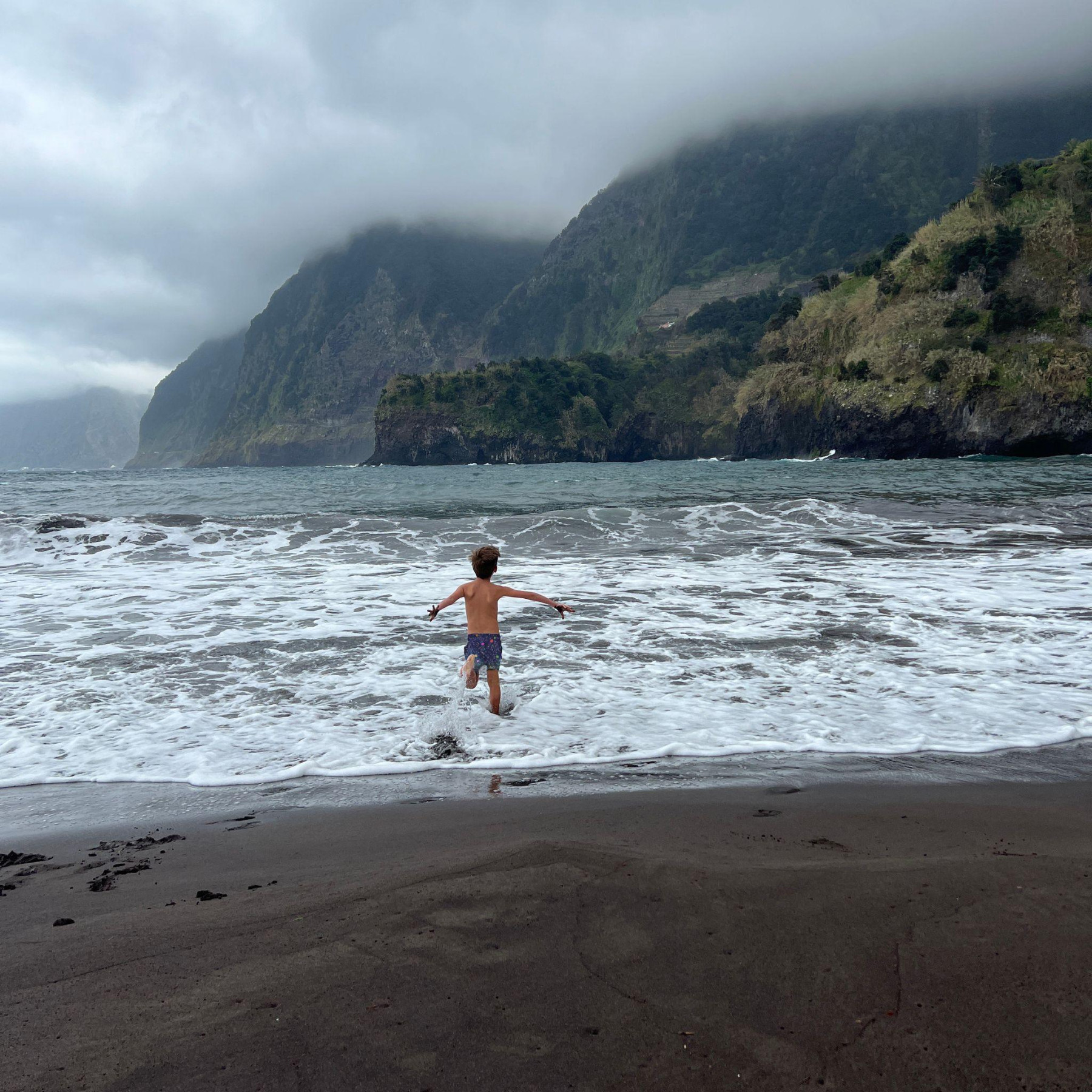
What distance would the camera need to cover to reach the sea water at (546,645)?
546 centimetres

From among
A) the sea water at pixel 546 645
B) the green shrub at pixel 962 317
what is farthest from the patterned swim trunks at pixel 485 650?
the green shrub at pixel 962 317

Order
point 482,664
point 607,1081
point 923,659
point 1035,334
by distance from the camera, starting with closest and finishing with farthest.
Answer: point 607,1081
point 482,664
point 923,659
point 1035,334

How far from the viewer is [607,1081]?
2.02 meters

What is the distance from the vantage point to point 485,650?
21.5 ft

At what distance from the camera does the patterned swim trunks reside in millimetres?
6539

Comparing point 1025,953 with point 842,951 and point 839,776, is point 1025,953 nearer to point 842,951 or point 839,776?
point 842,951

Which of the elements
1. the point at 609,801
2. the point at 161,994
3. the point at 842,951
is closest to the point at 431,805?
the point at 609,801

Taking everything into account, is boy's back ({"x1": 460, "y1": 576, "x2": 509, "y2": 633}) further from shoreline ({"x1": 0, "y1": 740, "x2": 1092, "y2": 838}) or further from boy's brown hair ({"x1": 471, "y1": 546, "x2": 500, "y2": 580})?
shoreline ({"x1": 0, "y1": 740, "x2": 1092, "y2": 838})

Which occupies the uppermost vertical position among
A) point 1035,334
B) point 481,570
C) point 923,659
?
point 1035,334

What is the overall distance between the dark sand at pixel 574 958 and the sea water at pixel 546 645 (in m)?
1.42

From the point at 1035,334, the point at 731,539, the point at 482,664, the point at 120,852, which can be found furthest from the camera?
the point at 1035,334

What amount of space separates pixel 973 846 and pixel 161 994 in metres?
3.50

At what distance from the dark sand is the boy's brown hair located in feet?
9.67

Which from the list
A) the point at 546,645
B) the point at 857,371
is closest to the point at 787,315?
the point at 857,371
